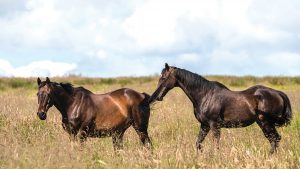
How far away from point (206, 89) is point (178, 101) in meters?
9.43

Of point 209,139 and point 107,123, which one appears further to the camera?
point 209,139

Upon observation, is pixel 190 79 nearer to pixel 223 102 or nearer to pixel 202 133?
pixel 223 102

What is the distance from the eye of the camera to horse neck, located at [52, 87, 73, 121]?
10.0 m

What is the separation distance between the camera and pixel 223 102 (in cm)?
1081

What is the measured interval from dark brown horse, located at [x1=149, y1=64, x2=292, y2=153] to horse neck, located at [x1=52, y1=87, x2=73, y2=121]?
1595 millimetres

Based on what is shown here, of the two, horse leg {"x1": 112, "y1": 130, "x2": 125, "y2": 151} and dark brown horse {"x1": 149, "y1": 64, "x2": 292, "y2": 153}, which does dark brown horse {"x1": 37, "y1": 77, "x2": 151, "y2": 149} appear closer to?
horse leg {"x1": 112, "y1": 130, "x2": 125, "y2": 151}

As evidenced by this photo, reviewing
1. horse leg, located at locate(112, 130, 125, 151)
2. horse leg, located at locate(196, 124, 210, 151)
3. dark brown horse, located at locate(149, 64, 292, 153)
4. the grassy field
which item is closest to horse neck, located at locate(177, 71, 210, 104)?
dark brown horse, located at locate(149, 64, 292, 153)

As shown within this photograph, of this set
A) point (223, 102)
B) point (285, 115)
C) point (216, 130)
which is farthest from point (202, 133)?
point (285, 115)

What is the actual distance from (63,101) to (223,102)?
3.12m

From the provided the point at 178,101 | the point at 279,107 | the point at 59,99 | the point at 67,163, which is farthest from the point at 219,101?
the point at 178,101

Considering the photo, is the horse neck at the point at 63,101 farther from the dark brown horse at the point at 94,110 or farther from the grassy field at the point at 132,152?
the grassy field at the point at 132,152

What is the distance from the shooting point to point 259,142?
1125 centimetres

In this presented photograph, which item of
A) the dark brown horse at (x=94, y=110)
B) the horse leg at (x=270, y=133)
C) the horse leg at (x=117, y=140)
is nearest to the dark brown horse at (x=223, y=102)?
the horse leg at (x=270, y=133)

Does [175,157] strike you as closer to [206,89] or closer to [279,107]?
[206,89]
